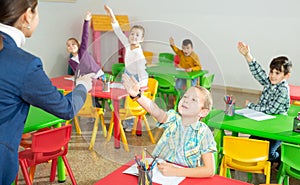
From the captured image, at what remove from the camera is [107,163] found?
13.1ft

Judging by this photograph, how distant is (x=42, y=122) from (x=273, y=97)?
2165mm

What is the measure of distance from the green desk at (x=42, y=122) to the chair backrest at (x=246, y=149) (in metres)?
1.42

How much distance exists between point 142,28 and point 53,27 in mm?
5809

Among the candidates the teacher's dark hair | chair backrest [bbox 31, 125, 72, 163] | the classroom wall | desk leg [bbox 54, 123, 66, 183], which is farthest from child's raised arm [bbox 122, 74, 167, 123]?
the classroom wall

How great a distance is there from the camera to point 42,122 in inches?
122

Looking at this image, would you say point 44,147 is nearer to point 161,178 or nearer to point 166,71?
point 161,178

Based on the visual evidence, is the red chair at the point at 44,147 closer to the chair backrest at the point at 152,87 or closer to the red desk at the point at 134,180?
the red desk at the point at 134,180

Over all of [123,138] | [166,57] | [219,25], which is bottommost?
[123,138]

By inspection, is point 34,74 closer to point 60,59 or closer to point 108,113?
point 108,113

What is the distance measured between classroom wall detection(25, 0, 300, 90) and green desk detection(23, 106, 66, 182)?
3.52 metres

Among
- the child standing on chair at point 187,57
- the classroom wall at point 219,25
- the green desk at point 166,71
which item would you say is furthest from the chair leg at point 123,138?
the classroom wall at point 219,25

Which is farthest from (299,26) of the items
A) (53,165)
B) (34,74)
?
(34,74)

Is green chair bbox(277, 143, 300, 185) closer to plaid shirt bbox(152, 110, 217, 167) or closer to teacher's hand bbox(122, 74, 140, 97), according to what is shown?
plaid shirt bbox(152, 110, 217, 167)

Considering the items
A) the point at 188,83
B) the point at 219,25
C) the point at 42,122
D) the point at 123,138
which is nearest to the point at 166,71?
the point at 188,83
